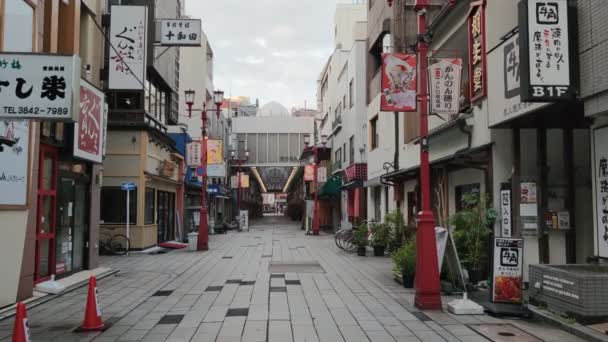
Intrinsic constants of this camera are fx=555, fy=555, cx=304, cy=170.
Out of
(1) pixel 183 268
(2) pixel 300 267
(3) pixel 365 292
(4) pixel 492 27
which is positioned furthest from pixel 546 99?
(1) pixel 183 268

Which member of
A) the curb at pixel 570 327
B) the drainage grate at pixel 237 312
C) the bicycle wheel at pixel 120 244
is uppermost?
the bicycle wheel at pixel 120 244

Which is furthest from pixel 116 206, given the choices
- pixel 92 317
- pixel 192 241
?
pixel 92 317

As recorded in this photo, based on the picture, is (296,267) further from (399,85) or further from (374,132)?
(374,132)

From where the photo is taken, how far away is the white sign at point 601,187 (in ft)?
28.2

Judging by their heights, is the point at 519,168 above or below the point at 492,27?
below

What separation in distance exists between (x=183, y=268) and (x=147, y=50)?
6786mm

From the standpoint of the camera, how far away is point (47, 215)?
41.9ft

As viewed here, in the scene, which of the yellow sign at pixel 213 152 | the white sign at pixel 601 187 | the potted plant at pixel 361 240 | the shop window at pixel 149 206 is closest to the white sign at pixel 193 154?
the yellow sign at pixel 213 152

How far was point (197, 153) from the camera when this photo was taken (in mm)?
31469

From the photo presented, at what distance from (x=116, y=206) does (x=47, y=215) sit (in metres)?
9.16

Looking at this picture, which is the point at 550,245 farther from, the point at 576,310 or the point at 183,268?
the point at 183,268

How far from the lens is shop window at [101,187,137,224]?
21766mm

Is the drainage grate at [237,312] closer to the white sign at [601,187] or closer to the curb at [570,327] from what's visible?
the curb at [570,327]

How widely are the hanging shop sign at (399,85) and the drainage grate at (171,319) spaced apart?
5485 mm
